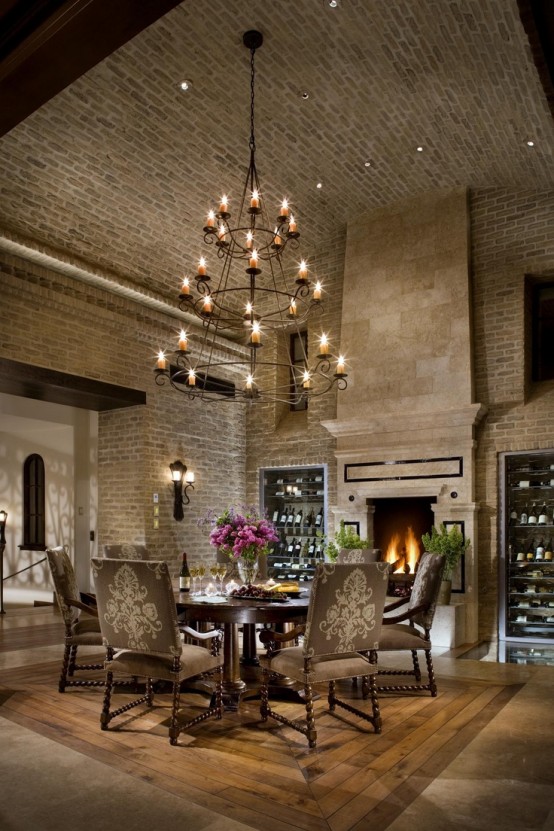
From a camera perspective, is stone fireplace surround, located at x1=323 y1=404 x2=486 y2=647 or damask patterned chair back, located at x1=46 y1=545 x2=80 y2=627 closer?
damask patterned chair back, located at x1=46 y1=545 x2=80 y2=627

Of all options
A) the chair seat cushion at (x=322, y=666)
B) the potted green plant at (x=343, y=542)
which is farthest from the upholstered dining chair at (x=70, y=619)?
the potted green plant at (x=343, y=542)

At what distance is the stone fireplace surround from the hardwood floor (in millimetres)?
2477

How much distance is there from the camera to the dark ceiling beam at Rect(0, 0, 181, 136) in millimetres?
2125

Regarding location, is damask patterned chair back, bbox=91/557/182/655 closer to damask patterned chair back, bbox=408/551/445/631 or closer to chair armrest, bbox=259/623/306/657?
chair armrest, bbox=259/623/306/657

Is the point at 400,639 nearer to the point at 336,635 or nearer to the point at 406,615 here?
the point at 406,615

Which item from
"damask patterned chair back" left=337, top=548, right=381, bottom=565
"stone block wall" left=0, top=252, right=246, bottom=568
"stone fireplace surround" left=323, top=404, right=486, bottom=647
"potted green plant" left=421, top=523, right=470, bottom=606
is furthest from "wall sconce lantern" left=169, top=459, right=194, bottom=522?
"damask patterned chair back" left=337, top=548, right=381, bottom=565

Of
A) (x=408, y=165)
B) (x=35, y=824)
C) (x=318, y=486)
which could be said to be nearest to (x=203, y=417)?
(x=318, y=486)

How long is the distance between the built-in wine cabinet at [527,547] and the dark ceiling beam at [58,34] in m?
6.68

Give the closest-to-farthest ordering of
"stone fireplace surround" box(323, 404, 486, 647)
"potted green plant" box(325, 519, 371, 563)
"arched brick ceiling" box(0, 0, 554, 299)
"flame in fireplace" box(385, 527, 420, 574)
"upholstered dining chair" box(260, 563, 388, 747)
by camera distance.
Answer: "upholstered dining chair" box(260, 563, 388, 747)
"arched brick ceiling" box(0, 0, 554, 299)
"stone fireplace surround" box(323, 404, 486, 647)
"potted green plant" box(325, 519, 371, 563)
"flame in fireplace" box(385, 527, 420, 574)

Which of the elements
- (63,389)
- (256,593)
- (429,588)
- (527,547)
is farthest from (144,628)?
(527,547)

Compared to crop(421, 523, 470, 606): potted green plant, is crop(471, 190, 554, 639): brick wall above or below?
above

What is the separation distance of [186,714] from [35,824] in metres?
1.66

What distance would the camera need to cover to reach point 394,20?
18.1 ft

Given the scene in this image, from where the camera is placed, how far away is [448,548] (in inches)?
299
